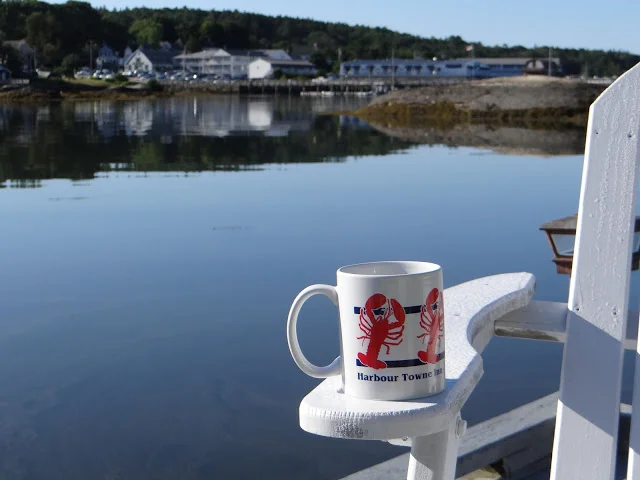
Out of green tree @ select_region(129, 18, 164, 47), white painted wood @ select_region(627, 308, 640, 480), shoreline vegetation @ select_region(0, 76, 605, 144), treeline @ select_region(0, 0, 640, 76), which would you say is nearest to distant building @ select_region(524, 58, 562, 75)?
treeline @ select_region(0, 0, 640, 76)

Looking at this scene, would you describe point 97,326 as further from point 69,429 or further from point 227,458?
point 227,458

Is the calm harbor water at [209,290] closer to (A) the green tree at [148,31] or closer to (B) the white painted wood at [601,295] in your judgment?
(B) the white painted wood at [601,295]

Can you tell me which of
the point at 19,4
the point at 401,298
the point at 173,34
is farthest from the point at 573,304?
the point at 173,34

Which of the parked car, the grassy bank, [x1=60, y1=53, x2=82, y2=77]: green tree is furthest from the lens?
the parked car

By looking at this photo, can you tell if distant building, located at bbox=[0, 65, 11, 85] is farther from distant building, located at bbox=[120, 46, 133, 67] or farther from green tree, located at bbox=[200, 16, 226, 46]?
green tree, located at bbox=[200, 16, 226, 46]

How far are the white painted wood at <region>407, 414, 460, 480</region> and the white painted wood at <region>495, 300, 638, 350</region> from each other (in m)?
0.45

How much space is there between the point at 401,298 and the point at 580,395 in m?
0.67

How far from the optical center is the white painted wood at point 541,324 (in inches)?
85.6

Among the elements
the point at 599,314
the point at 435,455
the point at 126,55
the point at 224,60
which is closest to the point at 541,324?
the point at 599,314

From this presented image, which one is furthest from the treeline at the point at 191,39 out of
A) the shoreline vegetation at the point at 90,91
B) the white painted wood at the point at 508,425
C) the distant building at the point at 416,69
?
the white painted wood at the point at 508,425

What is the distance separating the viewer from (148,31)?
599 ft

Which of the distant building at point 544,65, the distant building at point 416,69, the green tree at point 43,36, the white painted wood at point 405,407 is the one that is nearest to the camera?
the white painted wood at point 405,407

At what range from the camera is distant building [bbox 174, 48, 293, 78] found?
158750 millimetres

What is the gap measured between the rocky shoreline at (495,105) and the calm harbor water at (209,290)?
2142 centimetres
